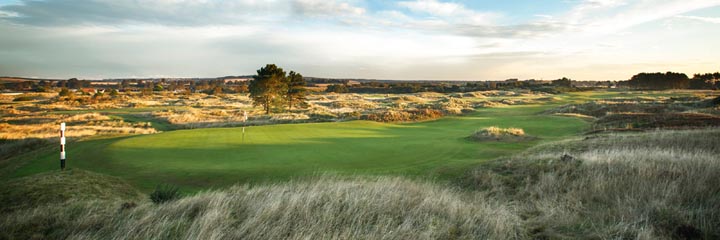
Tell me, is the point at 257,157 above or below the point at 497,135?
below

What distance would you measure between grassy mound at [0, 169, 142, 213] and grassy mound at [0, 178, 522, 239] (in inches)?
78.4

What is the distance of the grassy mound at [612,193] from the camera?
183 inches

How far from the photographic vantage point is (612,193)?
20.9ft

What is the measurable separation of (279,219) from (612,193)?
5.64 metres

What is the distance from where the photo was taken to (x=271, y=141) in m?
16.8

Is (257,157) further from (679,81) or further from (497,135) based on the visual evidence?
(679,81)

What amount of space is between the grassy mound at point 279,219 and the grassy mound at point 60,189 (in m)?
1.99

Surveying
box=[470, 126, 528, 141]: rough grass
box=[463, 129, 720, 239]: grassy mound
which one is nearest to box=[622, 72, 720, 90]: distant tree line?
box=[470, 126, 528, 141]: rough grass

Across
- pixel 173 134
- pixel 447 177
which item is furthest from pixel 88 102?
pixel 447 177

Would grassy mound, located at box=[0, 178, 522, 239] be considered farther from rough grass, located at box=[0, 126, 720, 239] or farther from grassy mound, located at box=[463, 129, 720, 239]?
grassy mound, located at box=[463, 129, 720, 239]

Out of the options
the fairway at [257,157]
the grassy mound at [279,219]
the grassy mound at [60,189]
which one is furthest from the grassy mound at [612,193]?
the grassy mound at [60,189]

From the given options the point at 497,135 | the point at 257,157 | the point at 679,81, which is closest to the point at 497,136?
the point at 497,135

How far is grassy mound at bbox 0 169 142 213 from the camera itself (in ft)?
21.5

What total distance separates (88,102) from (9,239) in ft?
268
